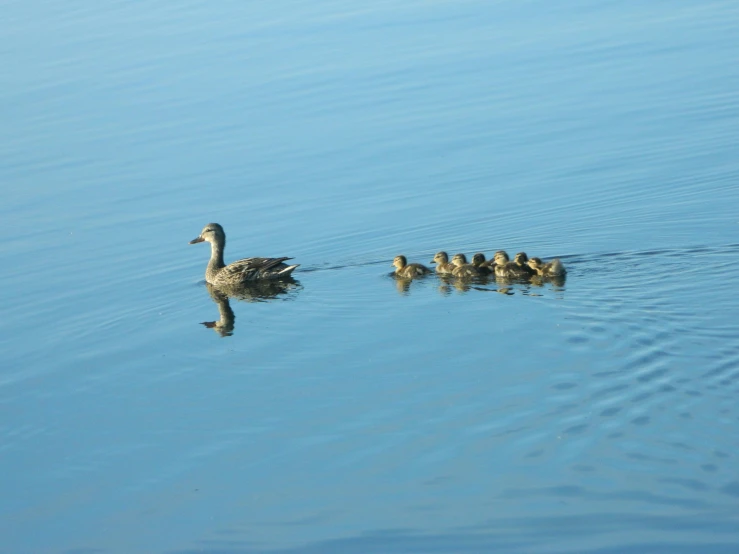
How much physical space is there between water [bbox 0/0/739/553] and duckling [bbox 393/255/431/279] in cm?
23

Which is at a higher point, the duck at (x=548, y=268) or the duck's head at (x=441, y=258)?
the duck's head at (x=441, y=258)

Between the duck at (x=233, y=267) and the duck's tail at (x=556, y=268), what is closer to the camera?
the duck's tail at (x=556, y=268)

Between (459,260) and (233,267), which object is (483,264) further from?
(233,267)

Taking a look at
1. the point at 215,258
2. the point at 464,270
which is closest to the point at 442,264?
the point at 464,270

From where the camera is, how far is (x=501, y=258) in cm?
1170

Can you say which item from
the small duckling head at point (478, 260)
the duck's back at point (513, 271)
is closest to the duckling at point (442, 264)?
the small duckling head at point (478, 260)

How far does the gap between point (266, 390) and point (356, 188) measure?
5668mm

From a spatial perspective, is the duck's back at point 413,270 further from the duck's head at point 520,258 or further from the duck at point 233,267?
the duck at point 233,267

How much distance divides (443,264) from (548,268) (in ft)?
3.72

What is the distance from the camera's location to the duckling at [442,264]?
1200 cm

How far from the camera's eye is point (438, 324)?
10602 millimetres

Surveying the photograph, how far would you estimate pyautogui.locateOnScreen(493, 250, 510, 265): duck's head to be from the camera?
1168 cm

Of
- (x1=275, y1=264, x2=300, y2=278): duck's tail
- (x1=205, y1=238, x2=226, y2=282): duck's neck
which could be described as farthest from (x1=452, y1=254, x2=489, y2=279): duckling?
(x1=205, y1=238, x2=226, y2=282): duck's neck

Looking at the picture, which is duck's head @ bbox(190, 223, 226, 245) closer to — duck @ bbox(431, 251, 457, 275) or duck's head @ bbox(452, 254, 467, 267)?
duck @ bbox(431, 251, 457, 275)
